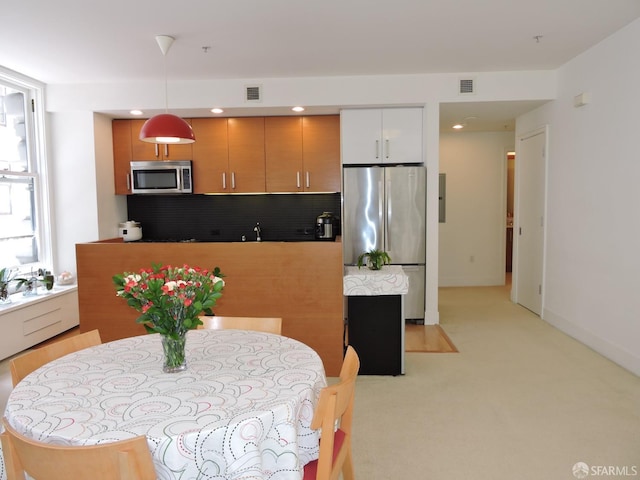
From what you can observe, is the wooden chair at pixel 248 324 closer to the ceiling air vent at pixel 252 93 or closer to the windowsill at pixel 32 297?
the windowsill at pixel 32 297

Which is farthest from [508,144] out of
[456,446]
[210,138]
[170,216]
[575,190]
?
[456,446]

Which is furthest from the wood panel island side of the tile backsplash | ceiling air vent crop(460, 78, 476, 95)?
ceiling air vent crop(460, 78, 476, 95)

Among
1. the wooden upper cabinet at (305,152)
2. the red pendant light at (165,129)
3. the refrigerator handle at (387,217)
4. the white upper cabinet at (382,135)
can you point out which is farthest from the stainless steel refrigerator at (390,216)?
the red pendant light at (165,129)

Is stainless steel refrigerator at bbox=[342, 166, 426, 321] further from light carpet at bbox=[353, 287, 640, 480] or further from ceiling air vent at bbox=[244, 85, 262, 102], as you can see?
ceiling air vent at bbox=[244, 85, 262, 102]

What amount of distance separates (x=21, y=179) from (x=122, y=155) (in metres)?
1.09

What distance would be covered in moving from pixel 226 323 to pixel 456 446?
1.44 m

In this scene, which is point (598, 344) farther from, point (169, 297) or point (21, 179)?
point (21, 179)

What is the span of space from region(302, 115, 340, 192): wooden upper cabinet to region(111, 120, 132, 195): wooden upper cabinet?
2120 millimetres

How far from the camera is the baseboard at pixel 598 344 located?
11.4 ft

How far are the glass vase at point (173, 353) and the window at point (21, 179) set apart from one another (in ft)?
12.6

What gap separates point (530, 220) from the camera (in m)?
5.34

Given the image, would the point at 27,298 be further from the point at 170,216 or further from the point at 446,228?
the point at 446,228

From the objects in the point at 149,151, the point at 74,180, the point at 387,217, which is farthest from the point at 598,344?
the point at 74,180

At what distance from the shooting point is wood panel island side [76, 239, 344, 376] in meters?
3.41
